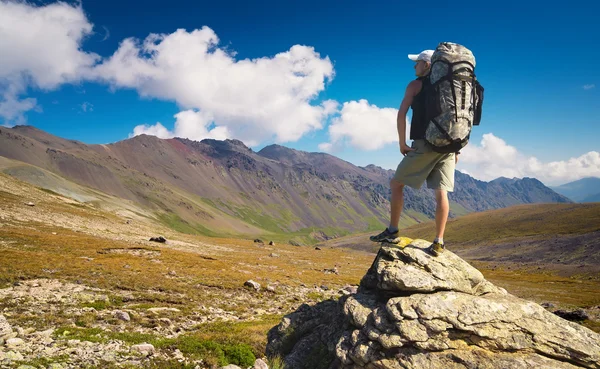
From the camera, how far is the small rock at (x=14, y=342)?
1100 cm

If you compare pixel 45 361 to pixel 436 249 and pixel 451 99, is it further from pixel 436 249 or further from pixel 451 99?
pixel 451 99

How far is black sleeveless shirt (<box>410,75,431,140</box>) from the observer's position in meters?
9.60

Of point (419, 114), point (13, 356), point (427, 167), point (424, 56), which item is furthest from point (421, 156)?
point (13, 356)

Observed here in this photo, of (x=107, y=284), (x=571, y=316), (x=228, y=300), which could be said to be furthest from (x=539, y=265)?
(x=107, y=284)

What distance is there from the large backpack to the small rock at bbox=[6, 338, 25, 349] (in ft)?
51.7

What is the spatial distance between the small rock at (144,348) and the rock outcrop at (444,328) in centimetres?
612

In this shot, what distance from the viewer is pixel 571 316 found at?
27.3 m

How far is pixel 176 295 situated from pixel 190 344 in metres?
13.1

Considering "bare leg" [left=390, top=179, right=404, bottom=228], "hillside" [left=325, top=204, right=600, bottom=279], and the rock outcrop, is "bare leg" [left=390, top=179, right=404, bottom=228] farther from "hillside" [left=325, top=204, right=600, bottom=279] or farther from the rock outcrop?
"hillside" [left=325, top=204, right=600, bottom=279]

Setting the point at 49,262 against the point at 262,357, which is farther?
the point at 49,262

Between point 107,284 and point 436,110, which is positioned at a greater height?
point 436,110

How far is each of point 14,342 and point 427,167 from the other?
15807 millimetres

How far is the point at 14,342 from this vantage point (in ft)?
37.0

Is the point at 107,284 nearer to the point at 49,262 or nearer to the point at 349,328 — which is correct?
the point at 49,262
